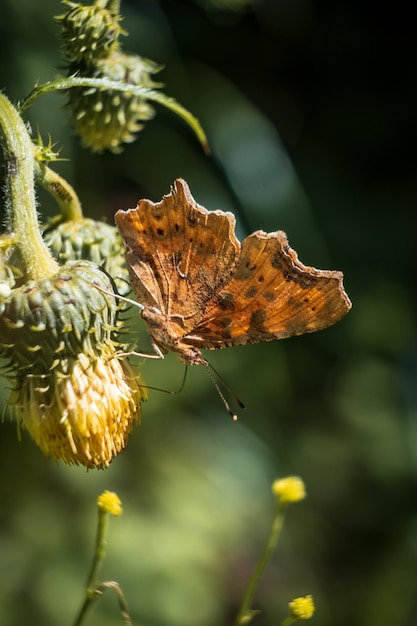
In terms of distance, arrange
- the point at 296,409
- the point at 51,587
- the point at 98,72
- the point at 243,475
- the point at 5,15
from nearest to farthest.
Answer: the point at 98,72
the point at 51,587
the point at 5,15
the point at 243,475
the point at 296,409

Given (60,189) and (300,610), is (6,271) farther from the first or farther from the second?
(300,610)

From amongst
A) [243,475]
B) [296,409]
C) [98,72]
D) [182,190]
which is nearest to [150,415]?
[243,475]

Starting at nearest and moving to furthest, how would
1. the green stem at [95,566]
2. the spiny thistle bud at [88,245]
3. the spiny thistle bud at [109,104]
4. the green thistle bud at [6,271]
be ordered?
the green stem at [95,566], the green thistle bud at [6,271], the spiny thistle bud at [88,245], the spiny thistle bud at [109,104]

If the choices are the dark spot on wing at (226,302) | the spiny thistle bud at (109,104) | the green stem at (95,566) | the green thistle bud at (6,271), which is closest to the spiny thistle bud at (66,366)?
the green thistle bud at (6,271)

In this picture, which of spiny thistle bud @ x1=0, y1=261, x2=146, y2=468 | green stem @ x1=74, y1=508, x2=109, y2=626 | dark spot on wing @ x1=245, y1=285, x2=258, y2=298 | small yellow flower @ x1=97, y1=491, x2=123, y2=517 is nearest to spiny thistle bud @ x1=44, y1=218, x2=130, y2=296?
spiny thistle bud @ x1=0, y1=261, x2=146, y2=468

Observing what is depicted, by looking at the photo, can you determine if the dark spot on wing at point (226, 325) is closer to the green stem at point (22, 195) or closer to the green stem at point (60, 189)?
the green stem at point (22, 195)

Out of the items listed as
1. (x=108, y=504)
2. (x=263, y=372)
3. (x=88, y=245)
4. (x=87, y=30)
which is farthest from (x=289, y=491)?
(x=263, y=372)

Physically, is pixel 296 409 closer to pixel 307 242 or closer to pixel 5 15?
pixel 307 242
